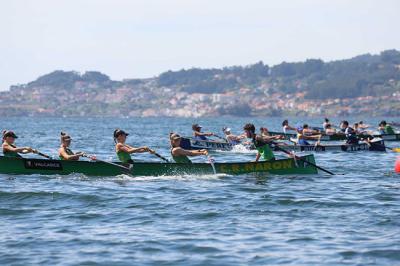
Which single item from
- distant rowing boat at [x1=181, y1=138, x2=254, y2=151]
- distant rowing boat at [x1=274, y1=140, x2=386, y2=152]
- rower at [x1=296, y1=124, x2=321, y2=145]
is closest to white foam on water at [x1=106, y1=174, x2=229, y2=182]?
distant rowing boat at [x1=181, y1=138, x2=254, y2=151]

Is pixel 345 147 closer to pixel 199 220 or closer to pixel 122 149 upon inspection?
pixel 122 149

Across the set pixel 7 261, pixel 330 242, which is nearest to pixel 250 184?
pixel 330 242

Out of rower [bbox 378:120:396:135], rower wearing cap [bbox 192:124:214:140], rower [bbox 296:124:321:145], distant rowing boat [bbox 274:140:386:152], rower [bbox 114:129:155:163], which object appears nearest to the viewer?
rower [bbox 114:129:155:163]

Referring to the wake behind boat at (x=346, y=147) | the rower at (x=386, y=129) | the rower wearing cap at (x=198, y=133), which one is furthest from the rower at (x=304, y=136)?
the rower at (x=386, y=129)

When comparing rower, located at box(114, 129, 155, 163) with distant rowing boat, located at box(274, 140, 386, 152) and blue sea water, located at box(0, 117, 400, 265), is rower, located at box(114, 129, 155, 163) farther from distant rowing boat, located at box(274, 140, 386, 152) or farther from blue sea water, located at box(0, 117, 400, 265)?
distant rowing boat, located at box(274, 140, 386, 152)

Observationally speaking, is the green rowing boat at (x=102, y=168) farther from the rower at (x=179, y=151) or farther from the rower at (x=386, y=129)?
the rower at (x=386, y=129)

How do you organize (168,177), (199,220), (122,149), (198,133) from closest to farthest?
(199,220) → (122,149) → (168,177) → (198,133)

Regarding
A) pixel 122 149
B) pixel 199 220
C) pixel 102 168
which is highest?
pixel 122 149

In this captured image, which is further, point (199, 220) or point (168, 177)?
point (168, 177)

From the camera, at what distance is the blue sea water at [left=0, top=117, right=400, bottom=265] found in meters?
13.3

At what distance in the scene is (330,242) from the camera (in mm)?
14156

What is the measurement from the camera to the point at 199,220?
1641cm

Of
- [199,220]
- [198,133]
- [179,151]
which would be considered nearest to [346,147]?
[198,133]

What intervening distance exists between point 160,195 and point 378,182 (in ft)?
24.4
